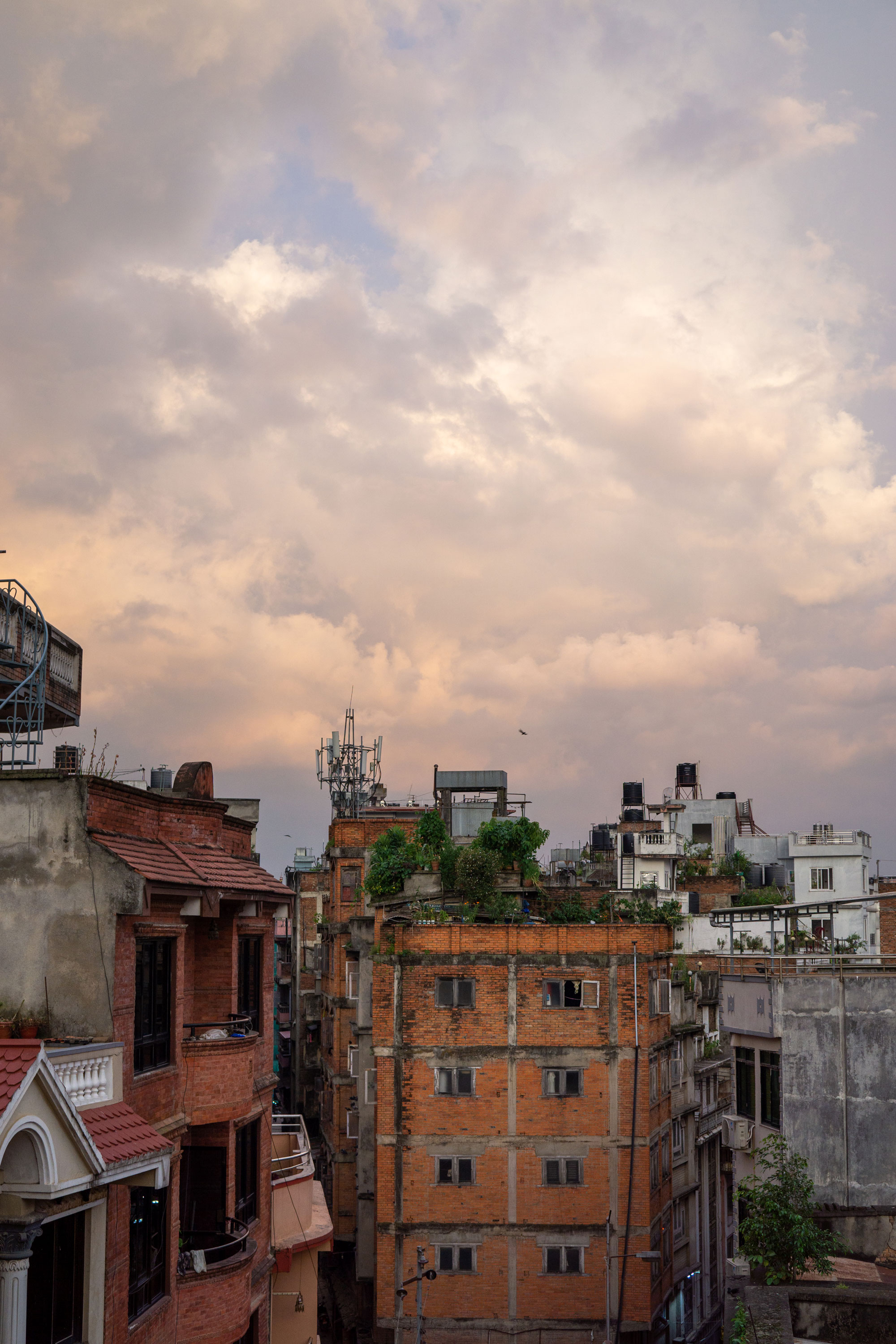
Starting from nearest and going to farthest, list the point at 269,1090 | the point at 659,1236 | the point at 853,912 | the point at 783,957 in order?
the point at 269,1090 < the point at 783,957 < the point at 659,1236 < the point at 853,912

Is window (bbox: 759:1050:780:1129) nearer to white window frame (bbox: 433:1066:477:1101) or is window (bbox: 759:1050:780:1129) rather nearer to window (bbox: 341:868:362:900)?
white window frame (bbox: 433:1066:477:1101)

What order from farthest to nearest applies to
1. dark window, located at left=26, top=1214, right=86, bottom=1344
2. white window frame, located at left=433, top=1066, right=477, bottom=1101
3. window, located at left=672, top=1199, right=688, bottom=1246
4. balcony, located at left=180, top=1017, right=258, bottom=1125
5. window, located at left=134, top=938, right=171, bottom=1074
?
window, located at left=672, top=1199, right=688, bottom=1246
white window frame, located at left=433, top=1066, right=477, bottom=1101
balcony, located at left=180, top=1017, right=258, bottom=1125
window, located at left=134, top=938, right=171, bottom=1074
dark window, located at left=26, top=1214, right=86, bottom=1344

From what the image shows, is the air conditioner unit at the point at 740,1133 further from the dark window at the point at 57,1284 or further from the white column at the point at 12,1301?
the white column at the point at 12,1301

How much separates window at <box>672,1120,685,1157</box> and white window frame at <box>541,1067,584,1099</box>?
28.2 ft

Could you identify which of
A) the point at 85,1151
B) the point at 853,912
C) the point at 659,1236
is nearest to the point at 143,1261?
the point at 85,1151

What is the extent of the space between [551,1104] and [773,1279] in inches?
765

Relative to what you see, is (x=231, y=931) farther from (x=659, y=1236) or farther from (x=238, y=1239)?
(x=659, y=1236)

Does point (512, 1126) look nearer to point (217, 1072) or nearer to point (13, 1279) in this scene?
point (217, 1072)

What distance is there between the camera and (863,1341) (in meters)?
18.2

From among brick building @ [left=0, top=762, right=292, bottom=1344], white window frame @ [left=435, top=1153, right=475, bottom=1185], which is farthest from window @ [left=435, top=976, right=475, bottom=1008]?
brick building @ [left=0, top=762, right=292, bottom=1344]

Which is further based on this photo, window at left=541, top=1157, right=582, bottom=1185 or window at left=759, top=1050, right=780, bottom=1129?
window at left=541, top=1157, right=582, bottom=1185

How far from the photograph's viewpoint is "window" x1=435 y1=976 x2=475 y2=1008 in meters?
41.2

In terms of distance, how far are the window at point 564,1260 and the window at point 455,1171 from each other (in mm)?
3662

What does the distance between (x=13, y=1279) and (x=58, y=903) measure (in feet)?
18.6
